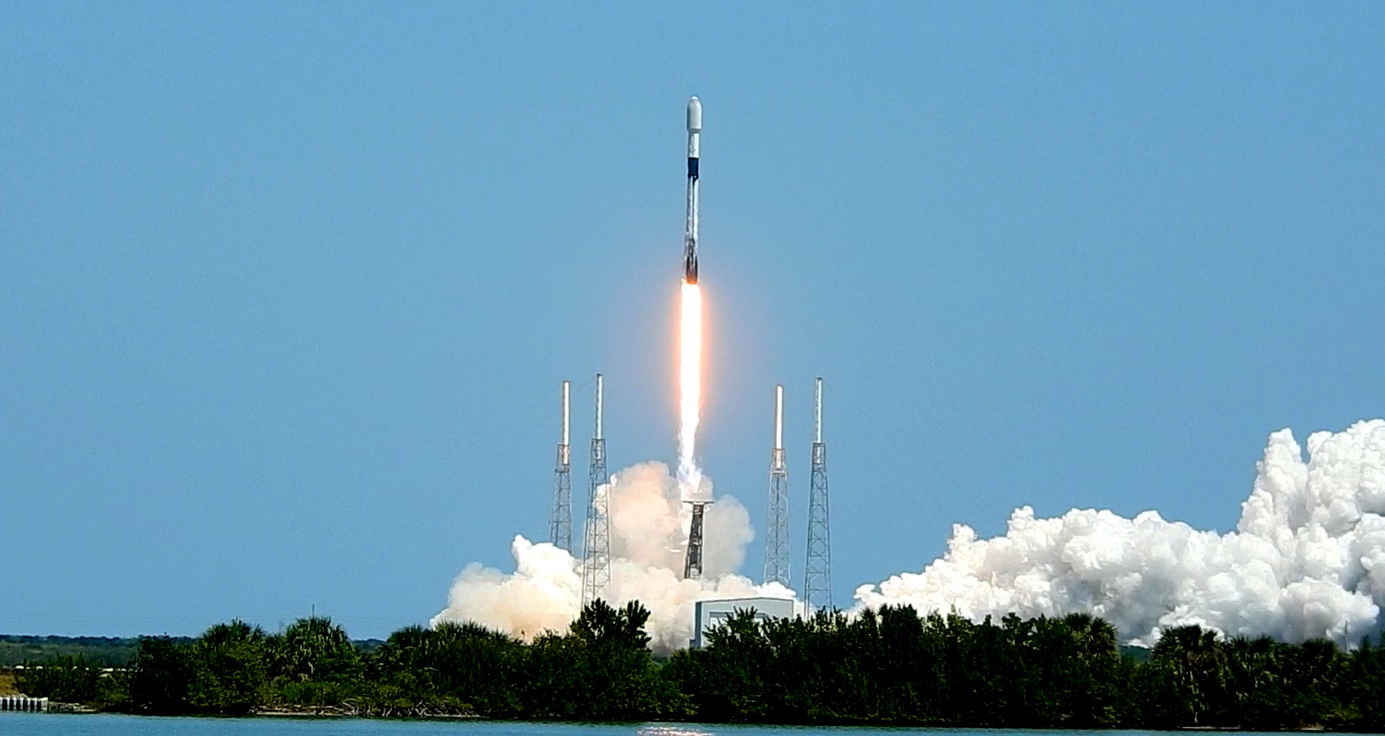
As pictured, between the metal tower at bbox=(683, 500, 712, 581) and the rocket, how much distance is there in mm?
11187

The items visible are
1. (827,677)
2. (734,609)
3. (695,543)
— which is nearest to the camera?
(827,677)

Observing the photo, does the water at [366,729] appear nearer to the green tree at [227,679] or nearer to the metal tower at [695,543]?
the green tree at [227,679]

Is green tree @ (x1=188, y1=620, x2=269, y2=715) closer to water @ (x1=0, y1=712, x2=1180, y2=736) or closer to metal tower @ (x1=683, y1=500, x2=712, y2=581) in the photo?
water @ (x1=0, y1=712, x2=1180, y2=736)

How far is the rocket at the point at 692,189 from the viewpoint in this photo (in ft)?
306

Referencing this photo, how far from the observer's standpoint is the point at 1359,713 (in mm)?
90062

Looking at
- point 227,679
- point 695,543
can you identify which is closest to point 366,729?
point 227,679

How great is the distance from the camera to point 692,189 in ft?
308

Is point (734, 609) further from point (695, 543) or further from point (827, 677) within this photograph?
point (695, 543)

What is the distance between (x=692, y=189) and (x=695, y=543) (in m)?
15.4

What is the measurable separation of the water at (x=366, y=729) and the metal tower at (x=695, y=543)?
12.4 metres

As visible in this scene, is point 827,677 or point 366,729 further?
point 827,677

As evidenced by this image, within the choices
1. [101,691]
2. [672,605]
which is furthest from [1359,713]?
[101,691]

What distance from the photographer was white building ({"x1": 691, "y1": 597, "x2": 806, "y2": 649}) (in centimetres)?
9606

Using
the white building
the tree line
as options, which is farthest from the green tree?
the white building
